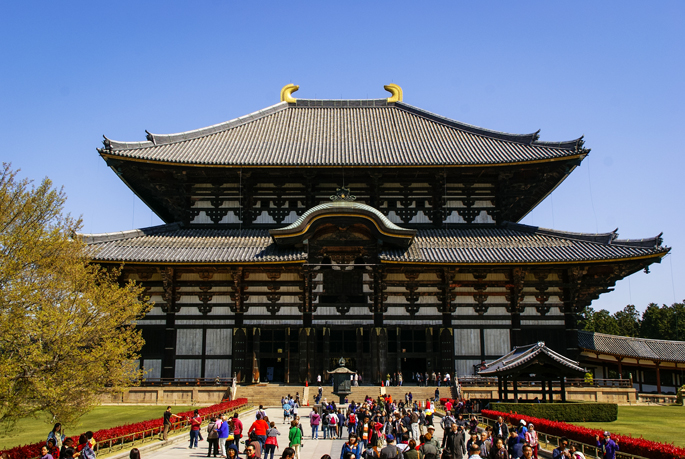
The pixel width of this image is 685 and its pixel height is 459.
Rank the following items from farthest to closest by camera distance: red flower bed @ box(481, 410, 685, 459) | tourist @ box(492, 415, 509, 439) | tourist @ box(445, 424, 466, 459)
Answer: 1. tourist @ box(492, 415, 509, 439)
2. red flower bed @ box(481, 410, 685, 459)
3. tourist @ box(445, 424, 466, 459)

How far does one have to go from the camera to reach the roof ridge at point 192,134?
40250 mm

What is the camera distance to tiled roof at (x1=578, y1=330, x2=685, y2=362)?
153 ft

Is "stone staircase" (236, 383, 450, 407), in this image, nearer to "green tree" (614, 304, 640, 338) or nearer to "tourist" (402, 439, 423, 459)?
"tourist" (402, 439, 423, 459)

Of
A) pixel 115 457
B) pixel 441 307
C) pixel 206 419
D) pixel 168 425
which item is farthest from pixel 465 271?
pixel 115 457

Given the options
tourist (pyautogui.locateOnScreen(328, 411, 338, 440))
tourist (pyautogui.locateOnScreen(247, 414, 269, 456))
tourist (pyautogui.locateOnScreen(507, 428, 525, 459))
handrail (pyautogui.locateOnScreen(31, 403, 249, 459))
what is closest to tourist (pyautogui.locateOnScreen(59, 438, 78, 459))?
handrail (pyautogui.locateOnScreen(31, 403, 249, 459))

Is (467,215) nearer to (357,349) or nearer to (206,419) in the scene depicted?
(357,349)

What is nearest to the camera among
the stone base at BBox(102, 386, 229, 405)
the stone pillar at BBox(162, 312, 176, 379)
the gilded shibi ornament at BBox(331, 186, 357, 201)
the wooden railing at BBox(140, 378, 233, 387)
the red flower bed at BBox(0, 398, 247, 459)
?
the red flower bed at BBox(0, 398, 247, 459)

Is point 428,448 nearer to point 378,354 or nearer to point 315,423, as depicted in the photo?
point 315,423

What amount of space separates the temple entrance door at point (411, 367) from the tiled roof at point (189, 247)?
32.8ft

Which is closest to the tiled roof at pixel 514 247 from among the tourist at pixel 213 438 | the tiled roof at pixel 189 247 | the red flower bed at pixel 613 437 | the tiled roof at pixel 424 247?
the tiled roof at pixel 424 247

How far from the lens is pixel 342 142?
150ft

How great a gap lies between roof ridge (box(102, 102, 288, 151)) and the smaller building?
31804 millimetres

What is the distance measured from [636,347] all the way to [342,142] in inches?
1149

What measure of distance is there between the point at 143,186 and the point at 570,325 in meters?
31.6
